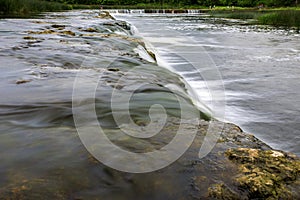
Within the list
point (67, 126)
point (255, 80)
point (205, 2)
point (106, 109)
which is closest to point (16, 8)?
point (255, 80)

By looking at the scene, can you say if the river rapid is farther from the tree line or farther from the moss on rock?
the tree line

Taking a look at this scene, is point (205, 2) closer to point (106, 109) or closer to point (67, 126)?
point (106, 109)

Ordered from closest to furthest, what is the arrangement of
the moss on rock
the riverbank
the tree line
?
the moss on rock, the riverbank, the tree line

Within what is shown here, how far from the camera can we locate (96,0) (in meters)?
75.9

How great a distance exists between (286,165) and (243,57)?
767cm

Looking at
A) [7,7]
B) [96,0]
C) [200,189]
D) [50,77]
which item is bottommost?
[200,189]

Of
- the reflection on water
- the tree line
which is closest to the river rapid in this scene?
the reflection on water

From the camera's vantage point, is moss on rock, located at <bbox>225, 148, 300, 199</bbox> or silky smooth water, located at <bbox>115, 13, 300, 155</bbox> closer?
moss on rock, located at <bbox>225, 148, 300, 199</bbox>

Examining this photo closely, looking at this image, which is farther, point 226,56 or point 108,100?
point 226,56

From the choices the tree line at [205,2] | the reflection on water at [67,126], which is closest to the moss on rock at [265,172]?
the reflection on water at [67,126]

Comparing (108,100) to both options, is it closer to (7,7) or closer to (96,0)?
(7,7)

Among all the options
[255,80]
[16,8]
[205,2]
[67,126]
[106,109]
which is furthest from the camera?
[205,2]

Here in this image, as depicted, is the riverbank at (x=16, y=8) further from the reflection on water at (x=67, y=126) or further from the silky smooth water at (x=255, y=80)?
the reflection on water at (x=67, y=126)

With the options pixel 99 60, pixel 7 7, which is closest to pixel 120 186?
pixel 99 60
